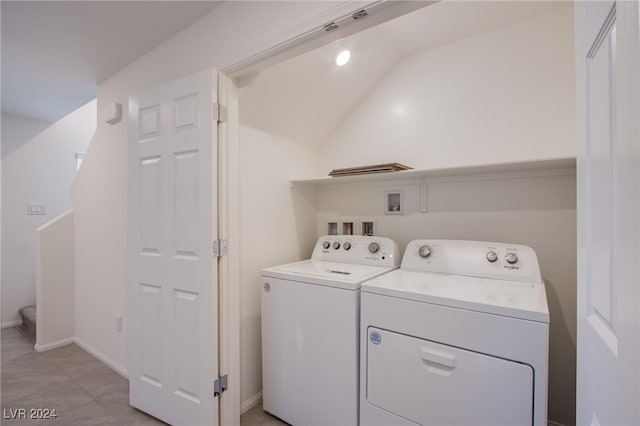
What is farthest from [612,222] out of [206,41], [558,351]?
[206,41]

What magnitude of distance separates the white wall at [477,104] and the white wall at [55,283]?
271cm

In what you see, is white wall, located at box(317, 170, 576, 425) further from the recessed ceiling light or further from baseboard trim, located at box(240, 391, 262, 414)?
baseboard trim, located at box(240, 391, 262, 414)

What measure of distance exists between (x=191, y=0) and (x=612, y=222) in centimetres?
194

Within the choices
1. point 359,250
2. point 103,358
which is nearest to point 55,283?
point 103,358

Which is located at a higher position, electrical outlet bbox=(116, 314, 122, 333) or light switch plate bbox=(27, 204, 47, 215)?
light switch plate bbox=(27, 204, 47, 215)

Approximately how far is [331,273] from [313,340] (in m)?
0.37

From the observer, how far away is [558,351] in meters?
1.62

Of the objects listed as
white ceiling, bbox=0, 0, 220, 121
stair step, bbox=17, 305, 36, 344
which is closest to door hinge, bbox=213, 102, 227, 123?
white ceiling, bbox=0, 0, 220, 121

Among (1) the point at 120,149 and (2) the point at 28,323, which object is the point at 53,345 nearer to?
(2) the point at 28,323

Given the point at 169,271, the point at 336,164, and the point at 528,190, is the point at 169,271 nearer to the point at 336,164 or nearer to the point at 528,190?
the point at 336,164

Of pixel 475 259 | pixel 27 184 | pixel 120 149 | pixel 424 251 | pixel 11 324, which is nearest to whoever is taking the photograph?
pixel 475 259

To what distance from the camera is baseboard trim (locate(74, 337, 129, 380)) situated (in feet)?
7.55

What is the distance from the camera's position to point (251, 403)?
6.31 feet

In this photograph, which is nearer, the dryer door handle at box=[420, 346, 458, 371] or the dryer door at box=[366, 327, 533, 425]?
the dryer door at box=[366, 327, 533, 425]
